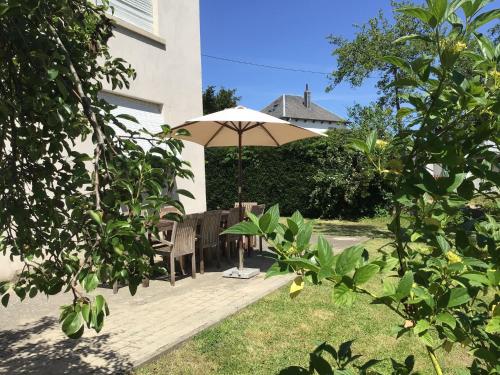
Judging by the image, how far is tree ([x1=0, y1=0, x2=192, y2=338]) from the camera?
4.81 ft

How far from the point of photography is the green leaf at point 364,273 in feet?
3.78

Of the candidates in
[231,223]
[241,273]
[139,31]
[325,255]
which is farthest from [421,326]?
[139,31]

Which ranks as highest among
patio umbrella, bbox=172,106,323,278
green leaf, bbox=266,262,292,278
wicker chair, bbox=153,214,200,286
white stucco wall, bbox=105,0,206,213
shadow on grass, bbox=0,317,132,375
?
white stucco wall, bbox=105,0,206,213

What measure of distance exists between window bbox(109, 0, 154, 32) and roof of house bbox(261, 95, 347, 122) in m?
49.4

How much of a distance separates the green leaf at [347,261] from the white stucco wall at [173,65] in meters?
8.40

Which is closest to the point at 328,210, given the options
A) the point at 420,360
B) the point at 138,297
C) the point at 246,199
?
the point at 246,199

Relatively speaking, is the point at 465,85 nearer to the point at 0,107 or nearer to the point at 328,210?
the point at 0,107

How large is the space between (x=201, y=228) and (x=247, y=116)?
2.01 m

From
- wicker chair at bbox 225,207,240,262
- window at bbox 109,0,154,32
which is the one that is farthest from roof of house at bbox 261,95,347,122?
wicker chair at bbox 225,207,240,262

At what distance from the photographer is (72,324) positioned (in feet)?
4.28

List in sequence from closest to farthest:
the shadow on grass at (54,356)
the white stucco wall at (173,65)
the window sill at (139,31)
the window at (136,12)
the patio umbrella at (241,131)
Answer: the shadow on grass at (54,356) → the patio umbrella at (241,131) → the window sill at (139,31) → the window at (136,12) → the white stucco wall at (173,65)

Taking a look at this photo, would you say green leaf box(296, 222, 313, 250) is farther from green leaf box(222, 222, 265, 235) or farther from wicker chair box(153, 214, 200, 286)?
wicker chair box(153, 214, 200, 286)

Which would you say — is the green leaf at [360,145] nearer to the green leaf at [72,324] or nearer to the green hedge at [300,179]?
the green leaf at [72,324]

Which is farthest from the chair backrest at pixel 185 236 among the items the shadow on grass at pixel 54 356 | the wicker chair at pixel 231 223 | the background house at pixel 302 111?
the background house at pixel 302 111
